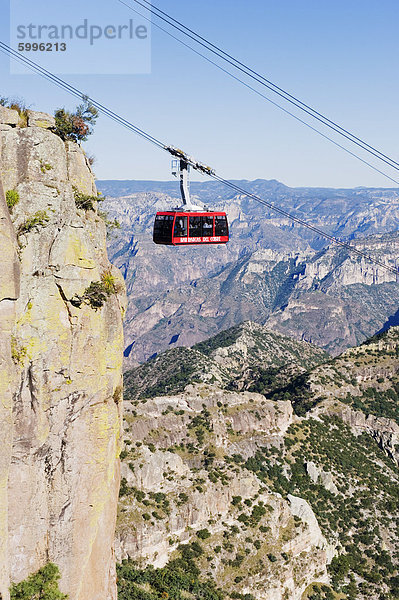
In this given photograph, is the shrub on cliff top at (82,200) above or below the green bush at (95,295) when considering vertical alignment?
above

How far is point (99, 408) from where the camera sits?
29.9m

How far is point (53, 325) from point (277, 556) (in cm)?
6499

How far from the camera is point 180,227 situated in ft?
163

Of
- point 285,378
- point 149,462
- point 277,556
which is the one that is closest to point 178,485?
point 149,462

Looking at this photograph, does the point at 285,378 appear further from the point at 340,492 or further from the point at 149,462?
the point at 149,462

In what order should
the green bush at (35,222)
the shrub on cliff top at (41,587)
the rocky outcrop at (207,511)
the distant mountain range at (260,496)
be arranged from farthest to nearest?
the distant mountain range at (260,496) → the rocky outcrop at (207,511) → the green bush at (35,222) → the shrub on cliff top at (41,587)

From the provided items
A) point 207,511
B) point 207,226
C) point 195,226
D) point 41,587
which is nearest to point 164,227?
point 195,226

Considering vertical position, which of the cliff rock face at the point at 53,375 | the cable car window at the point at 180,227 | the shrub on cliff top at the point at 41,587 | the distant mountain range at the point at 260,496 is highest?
the cable car window at the point at 180,227

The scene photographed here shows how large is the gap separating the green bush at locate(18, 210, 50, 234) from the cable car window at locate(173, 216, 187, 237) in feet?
72.4

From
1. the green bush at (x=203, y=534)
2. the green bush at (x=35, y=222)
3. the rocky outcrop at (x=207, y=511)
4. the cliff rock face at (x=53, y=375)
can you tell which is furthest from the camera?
the green bush at (x=203, y=534)

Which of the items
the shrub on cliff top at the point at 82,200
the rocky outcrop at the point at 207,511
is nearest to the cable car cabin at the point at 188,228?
the shrub on cliff top at the point at 82,200

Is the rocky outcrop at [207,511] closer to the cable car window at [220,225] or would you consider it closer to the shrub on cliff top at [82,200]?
the cable car window at [220,225]

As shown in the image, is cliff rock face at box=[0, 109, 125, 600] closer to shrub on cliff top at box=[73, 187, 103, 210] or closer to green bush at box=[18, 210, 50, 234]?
green bush at box=[18, 210, 50, 234]

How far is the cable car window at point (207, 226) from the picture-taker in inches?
2034
